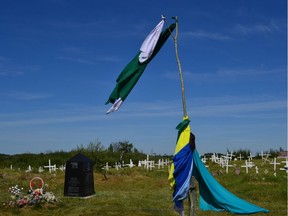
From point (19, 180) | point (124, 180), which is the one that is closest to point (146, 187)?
point (124, 180)

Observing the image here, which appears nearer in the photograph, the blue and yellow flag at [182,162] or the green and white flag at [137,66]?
the blue and yellow flag at [182,162]

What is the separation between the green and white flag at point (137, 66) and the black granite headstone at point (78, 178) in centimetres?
1103

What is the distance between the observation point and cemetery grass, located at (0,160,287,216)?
14.8 metres

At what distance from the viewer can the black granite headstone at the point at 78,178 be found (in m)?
19.3

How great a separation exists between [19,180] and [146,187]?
29.6 feet

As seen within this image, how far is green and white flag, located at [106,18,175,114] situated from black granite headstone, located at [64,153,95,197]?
11.0m

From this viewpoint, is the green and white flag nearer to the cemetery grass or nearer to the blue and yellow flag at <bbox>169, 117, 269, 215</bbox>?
the blue and yellow flag at <bbox>169, 117, 269, 215</bbox>

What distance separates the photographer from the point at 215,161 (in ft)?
105

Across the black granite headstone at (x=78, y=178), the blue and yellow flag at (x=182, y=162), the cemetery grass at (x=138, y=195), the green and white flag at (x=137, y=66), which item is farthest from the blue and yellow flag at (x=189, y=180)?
the black granite headstone at (x=78, y=178)

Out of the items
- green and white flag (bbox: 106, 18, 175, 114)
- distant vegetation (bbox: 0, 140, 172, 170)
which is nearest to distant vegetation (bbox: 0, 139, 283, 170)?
distant vegetation (bbox: 0, 140, 172, 170)

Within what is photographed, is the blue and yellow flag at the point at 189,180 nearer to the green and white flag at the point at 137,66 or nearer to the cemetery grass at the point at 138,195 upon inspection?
A: the green and white flag at the point at 137,66

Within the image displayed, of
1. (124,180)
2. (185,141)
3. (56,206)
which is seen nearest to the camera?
(185,141)

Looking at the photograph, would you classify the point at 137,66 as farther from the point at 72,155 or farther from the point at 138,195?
the point at 72,155

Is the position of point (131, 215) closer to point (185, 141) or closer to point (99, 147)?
point (185, 141)
